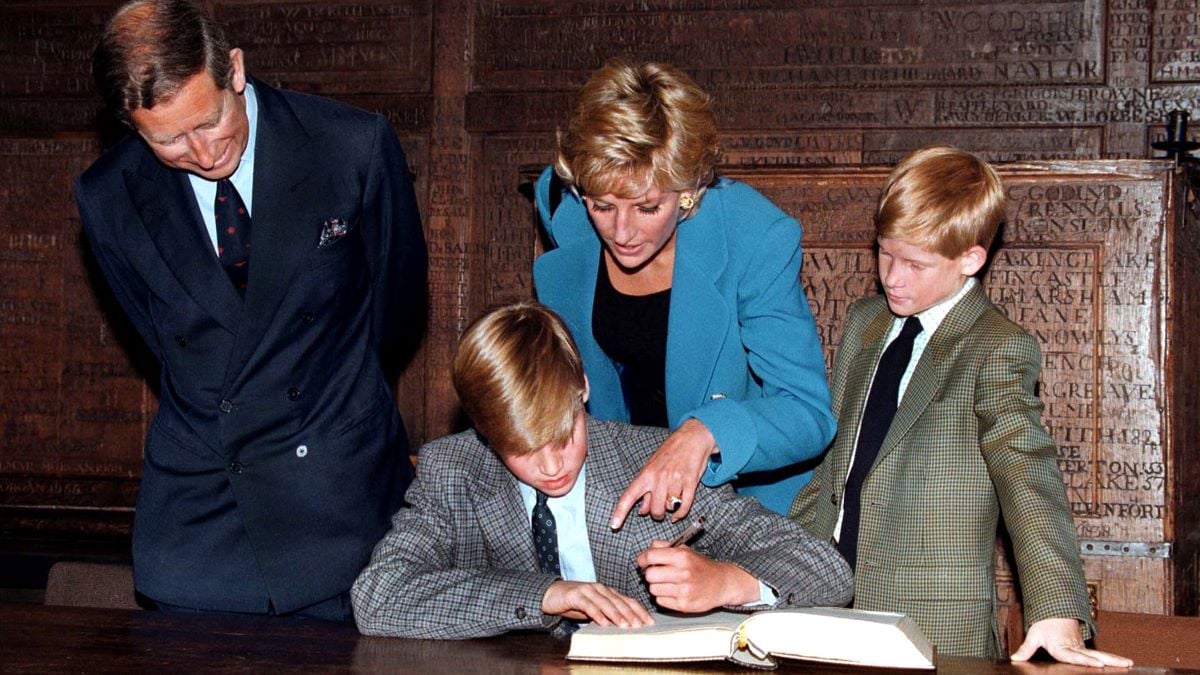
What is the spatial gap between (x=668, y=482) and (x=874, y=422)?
725 millimetres

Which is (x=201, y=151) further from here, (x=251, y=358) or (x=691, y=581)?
(x=691, y=581)

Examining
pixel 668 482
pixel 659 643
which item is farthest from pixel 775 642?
pixel 668 482

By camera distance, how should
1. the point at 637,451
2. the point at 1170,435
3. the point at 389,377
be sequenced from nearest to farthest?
the point at 637,451
the point at 1170,435
the point at 389,377

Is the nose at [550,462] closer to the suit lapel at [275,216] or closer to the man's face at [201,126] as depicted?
the suit lapel at [275,216]

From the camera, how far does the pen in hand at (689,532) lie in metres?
2.27

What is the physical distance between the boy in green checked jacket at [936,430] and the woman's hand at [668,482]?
0.59 m

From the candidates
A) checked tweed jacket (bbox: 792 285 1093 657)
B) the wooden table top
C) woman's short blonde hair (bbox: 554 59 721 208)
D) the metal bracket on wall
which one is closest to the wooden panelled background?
the metal bracket on wall

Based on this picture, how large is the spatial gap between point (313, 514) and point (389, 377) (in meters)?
2.48

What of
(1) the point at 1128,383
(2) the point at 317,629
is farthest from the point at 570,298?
(1) the point at 1128,383

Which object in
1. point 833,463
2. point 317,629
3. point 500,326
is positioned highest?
point 500,326

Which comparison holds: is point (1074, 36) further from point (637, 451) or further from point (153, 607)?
point (153, 607)

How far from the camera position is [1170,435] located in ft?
12.4

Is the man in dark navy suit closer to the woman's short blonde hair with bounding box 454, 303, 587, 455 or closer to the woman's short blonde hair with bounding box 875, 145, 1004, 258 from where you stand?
the woman's short blonde hair with bounding box 454, 303, 587, 455

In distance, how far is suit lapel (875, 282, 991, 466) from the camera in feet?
9.36
